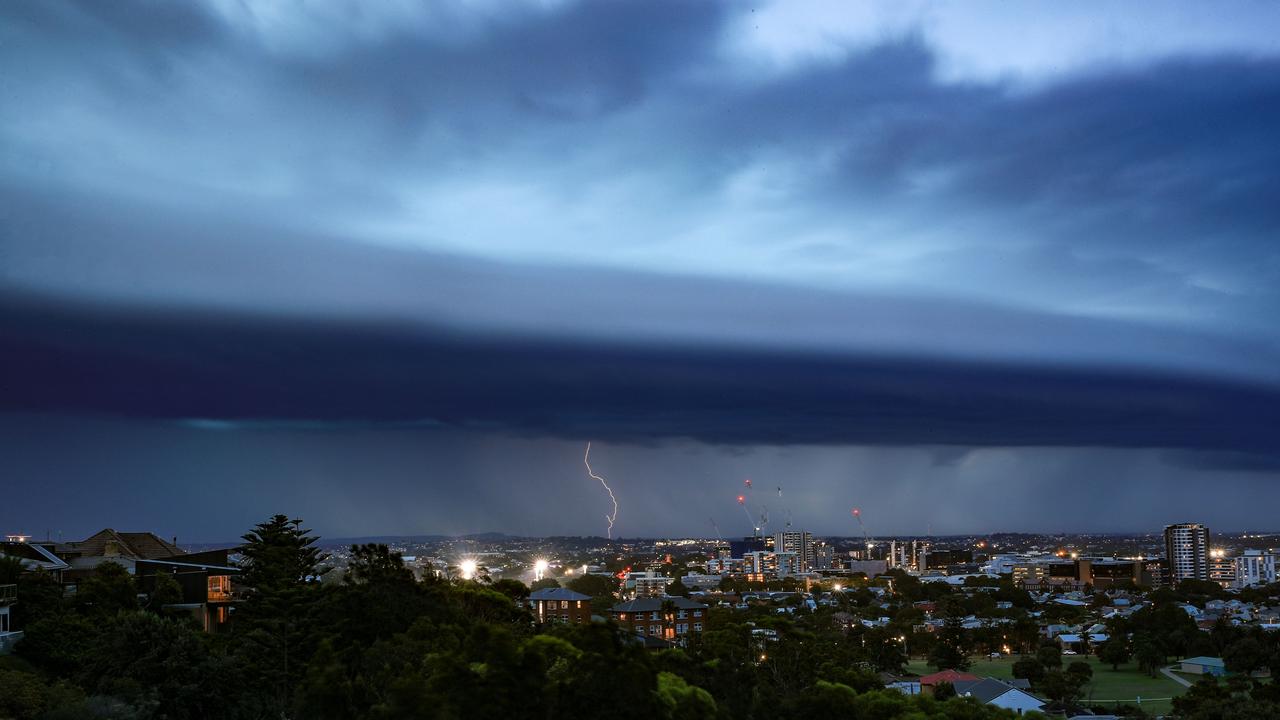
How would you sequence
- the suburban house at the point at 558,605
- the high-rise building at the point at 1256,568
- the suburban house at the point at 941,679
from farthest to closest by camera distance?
1. the high-rise building at the point at 1256,568
2. the suburban house at the point at 558,605
3. the suburban house at the point at 941,679

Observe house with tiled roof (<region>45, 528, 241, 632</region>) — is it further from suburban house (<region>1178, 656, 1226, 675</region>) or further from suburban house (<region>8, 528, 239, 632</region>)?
suburban house (<region>1178, 656, 1226, 675</region>)

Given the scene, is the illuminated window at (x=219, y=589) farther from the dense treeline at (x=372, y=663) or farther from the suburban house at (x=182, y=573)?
the dense treeline at (x=372, y=663)

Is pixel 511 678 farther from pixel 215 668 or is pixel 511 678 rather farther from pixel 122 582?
pixel 122 582

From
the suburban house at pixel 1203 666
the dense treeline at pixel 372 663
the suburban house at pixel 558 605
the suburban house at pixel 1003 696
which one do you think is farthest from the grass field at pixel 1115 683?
the suburban house at pixel 558 605

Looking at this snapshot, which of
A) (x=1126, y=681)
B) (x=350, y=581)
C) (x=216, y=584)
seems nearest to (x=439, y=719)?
(x=350, y=581)

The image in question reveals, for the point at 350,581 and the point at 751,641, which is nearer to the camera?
the point at 350,581

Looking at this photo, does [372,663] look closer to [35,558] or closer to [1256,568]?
[35,558]
